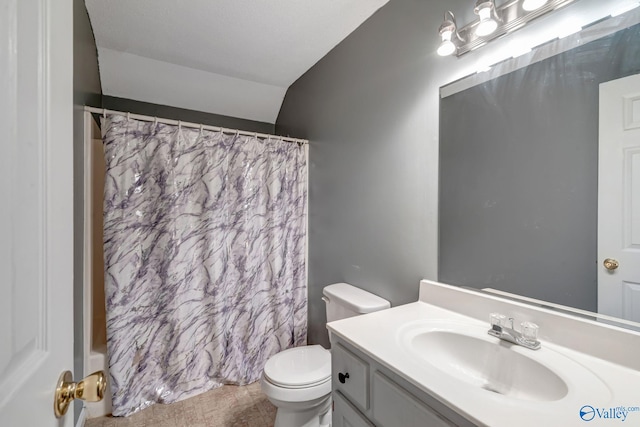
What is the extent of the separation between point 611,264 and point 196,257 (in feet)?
6.73

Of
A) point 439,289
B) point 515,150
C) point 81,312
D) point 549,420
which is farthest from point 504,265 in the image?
point 81,312

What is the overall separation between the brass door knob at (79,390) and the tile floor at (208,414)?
1.44 m

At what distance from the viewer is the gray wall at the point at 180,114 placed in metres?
2.29

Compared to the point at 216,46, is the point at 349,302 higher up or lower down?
lower down

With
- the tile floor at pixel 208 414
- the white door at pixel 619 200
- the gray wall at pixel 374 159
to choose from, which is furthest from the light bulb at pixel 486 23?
the tile floor at pixel 208 414

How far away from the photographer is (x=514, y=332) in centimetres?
89

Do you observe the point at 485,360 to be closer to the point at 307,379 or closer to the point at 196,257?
the point at 307,379

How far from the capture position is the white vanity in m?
0.60

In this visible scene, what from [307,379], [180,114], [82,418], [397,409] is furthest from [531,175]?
[180,114]

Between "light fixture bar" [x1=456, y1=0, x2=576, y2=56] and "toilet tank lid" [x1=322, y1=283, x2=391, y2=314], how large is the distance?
1233 mm

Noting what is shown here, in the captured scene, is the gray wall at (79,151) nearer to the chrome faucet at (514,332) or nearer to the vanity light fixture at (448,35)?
the vanity light fixture at (448,35)
